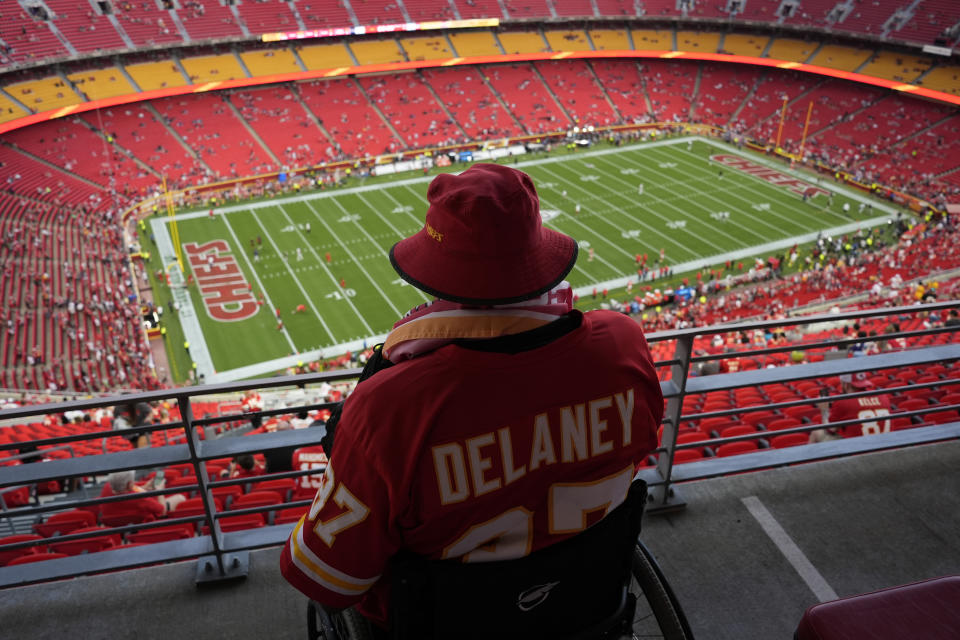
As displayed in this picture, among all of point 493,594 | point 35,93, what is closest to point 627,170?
point 35,93

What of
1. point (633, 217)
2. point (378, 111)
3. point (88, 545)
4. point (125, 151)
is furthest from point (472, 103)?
point (88, 545)

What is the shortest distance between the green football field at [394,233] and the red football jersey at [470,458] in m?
20.0

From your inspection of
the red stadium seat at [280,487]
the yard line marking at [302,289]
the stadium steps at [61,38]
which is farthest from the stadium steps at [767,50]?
the red stadium seat at [280,487]

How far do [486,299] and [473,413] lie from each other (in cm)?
25

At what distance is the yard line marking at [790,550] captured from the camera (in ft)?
10.9

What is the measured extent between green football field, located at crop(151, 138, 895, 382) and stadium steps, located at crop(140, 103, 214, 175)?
436 centimetres

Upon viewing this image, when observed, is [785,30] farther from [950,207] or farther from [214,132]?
[214,132]

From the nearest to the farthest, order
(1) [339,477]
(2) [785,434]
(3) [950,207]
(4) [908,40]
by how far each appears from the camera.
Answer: (1) [339,477], (2) [785,434], (3) [950,207], (4) [908,40]

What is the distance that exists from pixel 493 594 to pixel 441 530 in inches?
8.9

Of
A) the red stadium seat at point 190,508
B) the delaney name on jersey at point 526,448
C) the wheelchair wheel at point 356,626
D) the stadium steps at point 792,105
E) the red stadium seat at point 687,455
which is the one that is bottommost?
the red stadium seat at point 687,455

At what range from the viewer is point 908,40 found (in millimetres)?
38125

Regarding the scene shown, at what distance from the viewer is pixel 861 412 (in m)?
5.76

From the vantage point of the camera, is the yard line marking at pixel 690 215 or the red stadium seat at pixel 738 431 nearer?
the red stadium seat at pixel 738 431

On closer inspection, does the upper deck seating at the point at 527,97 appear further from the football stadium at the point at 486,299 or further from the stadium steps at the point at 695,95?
the stadium steps at the point at 695,95
